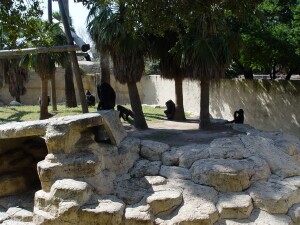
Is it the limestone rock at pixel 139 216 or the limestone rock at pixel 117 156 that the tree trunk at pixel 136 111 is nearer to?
the limestone rock at pixel 117 156

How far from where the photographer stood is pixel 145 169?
8.92 meters

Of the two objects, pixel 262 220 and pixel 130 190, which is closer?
pixel 262 220

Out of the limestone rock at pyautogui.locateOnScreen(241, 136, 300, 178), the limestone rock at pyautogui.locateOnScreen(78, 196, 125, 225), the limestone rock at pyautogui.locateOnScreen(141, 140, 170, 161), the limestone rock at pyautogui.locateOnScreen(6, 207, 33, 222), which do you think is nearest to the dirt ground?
the limestone rock at pyautogui.locateOnScreen(141, 140, 170, 161)

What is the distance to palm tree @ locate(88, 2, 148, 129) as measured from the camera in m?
11.6

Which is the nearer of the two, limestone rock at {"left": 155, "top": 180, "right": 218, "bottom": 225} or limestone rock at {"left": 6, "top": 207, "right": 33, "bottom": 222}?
limestone rock at {"left": 155, "top": 180, "right": 218, "bottom": 225}

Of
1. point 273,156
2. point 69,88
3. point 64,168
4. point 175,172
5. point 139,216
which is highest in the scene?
point 69,88

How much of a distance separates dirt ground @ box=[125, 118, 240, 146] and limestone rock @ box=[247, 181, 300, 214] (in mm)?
2283

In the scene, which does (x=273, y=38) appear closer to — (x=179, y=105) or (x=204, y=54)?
(x=204, y=54)

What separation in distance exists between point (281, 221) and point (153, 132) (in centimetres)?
499

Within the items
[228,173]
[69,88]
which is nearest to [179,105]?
[228,173]

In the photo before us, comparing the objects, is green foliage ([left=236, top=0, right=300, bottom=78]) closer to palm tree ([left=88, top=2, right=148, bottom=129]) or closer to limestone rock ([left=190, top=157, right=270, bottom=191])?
palm tree ([left=88, top=2, right=148, bottom=129])

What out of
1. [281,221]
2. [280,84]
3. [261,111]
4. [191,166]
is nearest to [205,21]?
[191,166]

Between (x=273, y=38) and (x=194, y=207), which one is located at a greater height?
(x=273, y=38)

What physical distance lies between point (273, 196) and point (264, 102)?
8836 millimetres
